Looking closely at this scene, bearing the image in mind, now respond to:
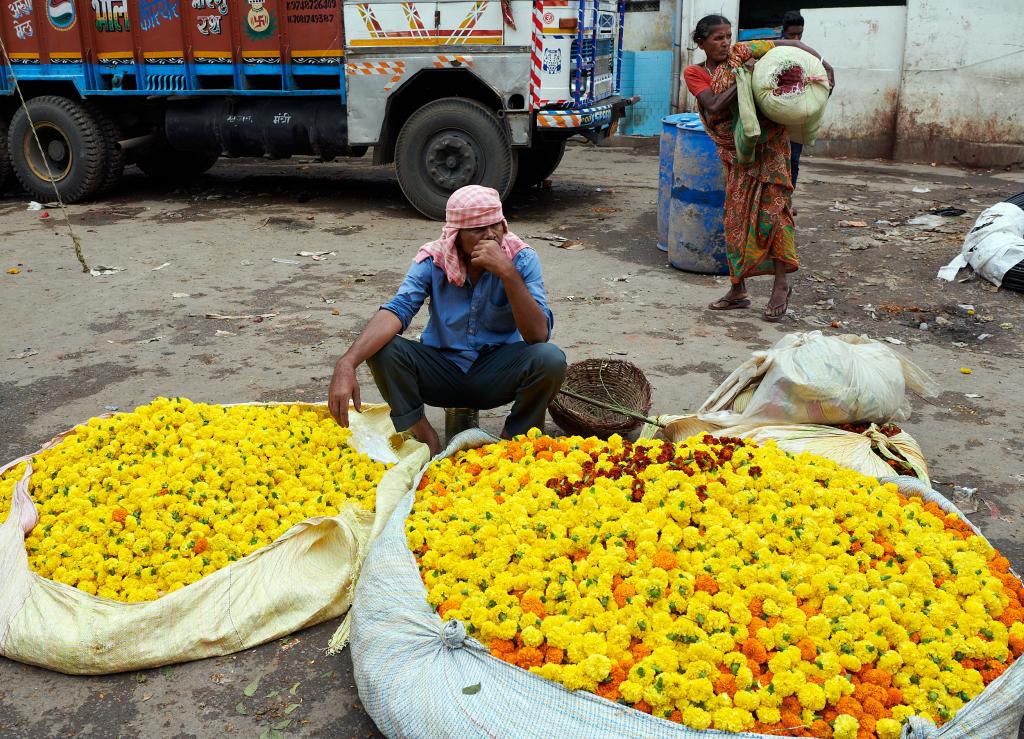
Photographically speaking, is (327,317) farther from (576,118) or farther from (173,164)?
(173,164)

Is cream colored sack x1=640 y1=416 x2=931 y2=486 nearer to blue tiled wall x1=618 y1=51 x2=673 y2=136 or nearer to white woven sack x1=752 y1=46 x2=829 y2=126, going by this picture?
white woven sack x1=752 y1=46 x2=829 y2=126

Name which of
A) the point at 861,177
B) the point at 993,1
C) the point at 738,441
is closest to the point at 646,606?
the point at 738,441

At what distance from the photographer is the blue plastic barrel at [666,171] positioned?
23.2 ft

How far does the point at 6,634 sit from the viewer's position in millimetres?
2725

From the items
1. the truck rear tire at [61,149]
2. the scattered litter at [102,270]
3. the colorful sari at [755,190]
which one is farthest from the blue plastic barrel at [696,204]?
the truck rear tire at [61,149]

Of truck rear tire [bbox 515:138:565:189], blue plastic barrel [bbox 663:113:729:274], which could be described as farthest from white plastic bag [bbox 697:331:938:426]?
truck rear tire [bbox 515:138:565:189]

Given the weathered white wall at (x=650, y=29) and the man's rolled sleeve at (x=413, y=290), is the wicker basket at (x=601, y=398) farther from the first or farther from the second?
the weathered white wall at (x=650, y=29)

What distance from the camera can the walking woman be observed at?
18.7 ft

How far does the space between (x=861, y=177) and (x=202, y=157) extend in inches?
323

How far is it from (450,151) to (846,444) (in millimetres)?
5977

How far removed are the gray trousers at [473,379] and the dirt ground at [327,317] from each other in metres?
0.77

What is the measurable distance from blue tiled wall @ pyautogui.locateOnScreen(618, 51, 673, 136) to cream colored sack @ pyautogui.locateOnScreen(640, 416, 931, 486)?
1044cm

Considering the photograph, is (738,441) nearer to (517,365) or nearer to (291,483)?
(517,365)

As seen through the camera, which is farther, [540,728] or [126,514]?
[126,514]
